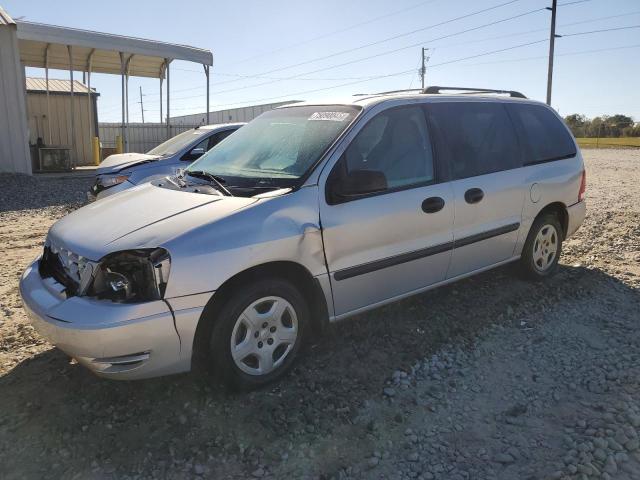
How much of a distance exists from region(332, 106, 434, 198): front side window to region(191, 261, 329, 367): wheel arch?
67 cm

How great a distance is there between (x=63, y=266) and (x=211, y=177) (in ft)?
3.67

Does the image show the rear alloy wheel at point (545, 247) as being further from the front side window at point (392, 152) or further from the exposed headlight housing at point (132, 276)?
the exposed headlight housing at point (132, 276)

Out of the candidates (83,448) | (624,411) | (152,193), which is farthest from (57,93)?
(624,411)

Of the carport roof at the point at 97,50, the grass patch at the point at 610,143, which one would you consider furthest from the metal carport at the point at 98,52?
the grass patch at the point at 610,143

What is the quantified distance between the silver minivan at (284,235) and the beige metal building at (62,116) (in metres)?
16.9

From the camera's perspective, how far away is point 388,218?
3.55 meters

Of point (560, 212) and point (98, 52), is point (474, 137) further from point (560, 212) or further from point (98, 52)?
point (98, 52)

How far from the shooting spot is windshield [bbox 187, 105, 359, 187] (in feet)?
11.4

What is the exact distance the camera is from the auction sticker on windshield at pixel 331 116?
3.68m

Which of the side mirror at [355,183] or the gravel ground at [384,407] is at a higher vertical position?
the side mirror at [355,183]

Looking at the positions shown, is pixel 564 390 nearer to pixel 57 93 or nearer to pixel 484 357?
pixel 484 357

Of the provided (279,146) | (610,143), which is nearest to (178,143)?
(279,146)

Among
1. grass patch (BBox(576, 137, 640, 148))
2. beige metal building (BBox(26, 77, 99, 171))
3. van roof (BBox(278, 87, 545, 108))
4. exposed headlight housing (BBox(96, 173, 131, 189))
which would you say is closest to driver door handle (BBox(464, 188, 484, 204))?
van roof (BBox(278, 87, 545, 108))

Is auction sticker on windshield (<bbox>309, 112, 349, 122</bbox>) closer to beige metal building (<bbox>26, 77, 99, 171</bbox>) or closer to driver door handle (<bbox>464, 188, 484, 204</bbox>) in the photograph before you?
driver door handle (<bbox>464, 188, 484, 204</bbox>)
